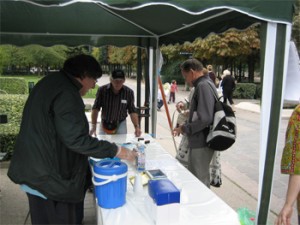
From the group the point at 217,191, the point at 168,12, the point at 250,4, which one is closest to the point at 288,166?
the point at 250,4

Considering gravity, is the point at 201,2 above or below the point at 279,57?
above

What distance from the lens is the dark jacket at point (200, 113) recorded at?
3.05 metres

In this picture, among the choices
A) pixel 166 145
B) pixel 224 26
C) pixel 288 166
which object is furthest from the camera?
pixel 166 145

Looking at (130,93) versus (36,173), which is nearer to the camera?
(36,173)

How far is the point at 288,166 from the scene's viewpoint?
1.69 meters

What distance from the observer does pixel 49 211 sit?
204cm

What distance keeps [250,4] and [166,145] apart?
522 centimetres

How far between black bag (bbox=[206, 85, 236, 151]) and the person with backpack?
0.06 m

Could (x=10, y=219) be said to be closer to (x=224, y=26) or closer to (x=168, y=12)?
(x=168, y=12)

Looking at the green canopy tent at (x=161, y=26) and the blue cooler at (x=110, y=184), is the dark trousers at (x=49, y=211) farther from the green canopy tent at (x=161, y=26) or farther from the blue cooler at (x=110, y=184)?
the green canopy tent at (x=161, y=26)

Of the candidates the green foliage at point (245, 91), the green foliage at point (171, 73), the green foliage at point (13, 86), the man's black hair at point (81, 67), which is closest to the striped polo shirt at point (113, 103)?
the man's black hair at point (81, 67)

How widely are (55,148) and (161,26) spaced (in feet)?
9.25

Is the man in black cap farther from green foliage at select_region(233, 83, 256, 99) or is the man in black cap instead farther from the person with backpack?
green foliage at select_region(233, 83, 256, 99)

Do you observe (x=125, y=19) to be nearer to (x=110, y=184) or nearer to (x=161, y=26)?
(x=161, y=26)
